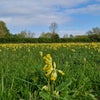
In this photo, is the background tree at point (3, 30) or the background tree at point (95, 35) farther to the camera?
the background tree at point (3, 30)

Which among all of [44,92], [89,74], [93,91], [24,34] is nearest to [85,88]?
[93,91]

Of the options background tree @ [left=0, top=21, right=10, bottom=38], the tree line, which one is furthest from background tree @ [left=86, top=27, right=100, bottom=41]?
background tree @ [left=0, top=21, right=10, bottom=38]

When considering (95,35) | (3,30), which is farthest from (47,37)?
(3,30)

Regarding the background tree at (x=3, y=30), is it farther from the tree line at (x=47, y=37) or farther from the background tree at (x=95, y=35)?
the background tree at (x=95, y=35)

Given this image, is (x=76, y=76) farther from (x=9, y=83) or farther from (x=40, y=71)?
(x=9, y=83)

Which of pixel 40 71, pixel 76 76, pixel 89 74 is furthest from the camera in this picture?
pixel 89 74

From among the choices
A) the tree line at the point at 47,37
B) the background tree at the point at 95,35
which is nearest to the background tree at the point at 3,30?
the tree line at the point at 47,37

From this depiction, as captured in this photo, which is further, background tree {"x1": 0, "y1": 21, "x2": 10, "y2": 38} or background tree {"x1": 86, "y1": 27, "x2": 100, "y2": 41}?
background tree {"x1": 0, "y1": 21, "x2": 10, "y2": 38}

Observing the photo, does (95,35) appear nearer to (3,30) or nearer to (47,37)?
(47,37)

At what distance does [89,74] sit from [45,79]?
1.14m

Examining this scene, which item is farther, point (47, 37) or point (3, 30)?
point (3, 30)

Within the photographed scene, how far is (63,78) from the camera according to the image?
461cm

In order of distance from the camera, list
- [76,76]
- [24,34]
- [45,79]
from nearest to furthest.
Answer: [45,79]
[76,76]
[24,34]

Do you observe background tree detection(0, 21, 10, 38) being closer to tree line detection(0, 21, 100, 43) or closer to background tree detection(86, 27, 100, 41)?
tree line detection(0, 21, 100, 43)
